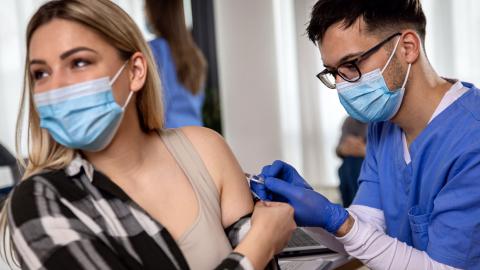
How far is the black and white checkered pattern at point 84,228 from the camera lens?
91 cm

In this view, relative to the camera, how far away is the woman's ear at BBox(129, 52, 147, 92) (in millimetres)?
1115

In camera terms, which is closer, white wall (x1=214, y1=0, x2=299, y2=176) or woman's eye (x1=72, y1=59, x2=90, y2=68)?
woman's eye (x1=72, y1=59, x2=90, y2=68)

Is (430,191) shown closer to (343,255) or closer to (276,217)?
(343,255)

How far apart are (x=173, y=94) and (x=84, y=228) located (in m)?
1.72

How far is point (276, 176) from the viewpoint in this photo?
4.77 feet

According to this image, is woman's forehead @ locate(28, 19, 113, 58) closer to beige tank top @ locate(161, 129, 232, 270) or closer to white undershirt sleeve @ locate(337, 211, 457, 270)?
beige tank top @ locate(161, 129, 232, 270)

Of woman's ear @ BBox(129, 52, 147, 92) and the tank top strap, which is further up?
woman's ear @ BBox(129, 52, 147, 92)

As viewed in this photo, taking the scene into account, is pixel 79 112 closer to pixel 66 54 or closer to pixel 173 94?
pixel 66 54

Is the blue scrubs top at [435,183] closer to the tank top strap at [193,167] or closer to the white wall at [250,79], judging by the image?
the tank top strap at [193,167]

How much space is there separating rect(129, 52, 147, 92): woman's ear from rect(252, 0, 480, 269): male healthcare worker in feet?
1.29

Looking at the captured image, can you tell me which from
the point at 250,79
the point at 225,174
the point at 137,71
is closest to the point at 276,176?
the point at 225,174

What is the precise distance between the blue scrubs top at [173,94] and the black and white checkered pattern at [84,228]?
4.96ft

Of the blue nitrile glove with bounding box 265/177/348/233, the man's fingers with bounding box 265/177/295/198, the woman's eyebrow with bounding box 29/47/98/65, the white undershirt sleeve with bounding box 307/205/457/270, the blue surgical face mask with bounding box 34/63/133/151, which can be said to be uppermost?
the woman's eyebrow with bounding box 29/47/98/65

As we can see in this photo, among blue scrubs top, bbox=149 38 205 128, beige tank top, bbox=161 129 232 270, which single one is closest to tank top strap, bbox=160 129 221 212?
beige tank top, bbox=161 129 232 270
